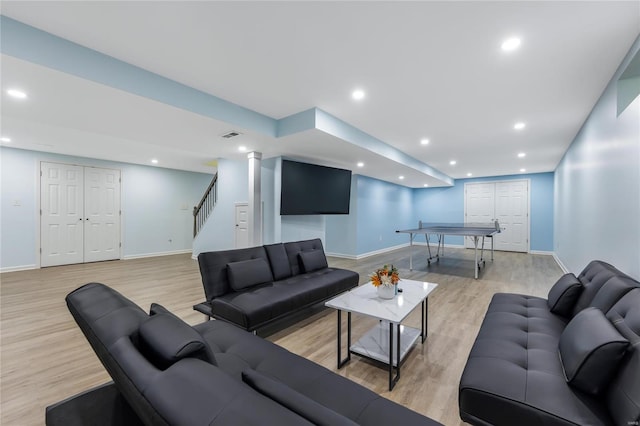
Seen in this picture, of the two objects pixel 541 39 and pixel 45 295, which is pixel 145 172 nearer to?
pixel 45 295

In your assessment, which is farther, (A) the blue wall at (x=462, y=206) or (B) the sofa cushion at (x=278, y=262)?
(A) the blue wall at (x=462, y=206)

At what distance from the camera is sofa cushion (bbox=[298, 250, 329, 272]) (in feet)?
11.9

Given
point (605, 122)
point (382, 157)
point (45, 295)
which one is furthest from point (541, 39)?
point (45, 295)

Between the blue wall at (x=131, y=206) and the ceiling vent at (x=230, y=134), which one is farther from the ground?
the ceiling vent at (x=230, y=134)

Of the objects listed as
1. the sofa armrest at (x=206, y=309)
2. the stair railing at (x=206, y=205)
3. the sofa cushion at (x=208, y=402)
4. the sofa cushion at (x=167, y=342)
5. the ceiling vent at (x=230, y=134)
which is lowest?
the sofa armrest at (x=206, y=309)

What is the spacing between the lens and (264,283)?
3074mm

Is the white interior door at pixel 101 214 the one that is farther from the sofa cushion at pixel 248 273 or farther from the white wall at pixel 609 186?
the white wall at pixel 609 186

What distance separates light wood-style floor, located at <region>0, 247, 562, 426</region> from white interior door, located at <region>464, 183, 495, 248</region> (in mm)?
3131

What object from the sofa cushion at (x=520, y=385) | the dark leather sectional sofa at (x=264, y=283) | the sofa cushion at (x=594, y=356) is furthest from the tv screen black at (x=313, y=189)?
the sofa cushion at (x=594, y=356)

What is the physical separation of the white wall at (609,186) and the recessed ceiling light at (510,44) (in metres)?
0.86

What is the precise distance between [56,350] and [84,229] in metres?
4.96

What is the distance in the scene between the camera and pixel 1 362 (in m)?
2.22

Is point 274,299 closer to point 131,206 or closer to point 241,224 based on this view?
point 241,224

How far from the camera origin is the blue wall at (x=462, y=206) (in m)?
7.80
